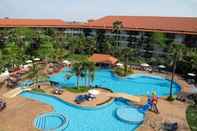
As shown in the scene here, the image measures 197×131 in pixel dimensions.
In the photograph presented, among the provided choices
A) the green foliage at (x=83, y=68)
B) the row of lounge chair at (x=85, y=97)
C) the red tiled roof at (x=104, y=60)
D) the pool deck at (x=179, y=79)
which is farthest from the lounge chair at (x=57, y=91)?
the pool deck at (x=179, y=79)

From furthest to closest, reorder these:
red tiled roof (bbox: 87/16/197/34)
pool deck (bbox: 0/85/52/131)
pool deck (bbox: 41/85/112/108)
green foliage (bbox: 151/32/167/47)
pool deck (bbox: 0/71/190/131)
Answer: red tiled roof (bbox: 87/16/197/34), green foliage (bbox: 151/32/167/47), pool deck (bbox: 41/85/112/108), pool deck (bbox: 0/71/190/131), pool deck (bbox: 0/85/52/131)

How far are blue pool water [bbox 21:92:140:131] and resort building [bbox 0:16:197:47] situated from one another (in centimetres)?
2389

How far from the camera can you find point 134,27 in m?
51.5

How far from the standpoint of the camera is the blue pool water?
71.7ft

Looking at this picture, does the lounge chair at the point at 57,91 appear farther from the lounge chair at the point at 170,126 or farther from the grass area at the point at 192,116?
the grass area at the point at 192,116

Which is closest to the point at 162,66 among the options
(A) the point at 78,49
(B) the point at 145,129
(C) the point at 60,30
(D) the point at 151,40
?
(D) the point at 151,40

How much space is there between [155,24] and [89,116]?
33.9 m

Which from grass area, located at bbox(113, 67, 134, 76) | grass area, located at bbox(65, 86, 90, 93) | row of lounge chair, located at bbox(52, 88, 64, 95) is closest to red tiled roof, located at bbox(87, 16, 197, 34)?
grass area, located at bbox(113, 67, 134, 76)

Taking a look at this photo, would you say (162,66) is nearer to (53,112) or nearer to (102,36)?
(102,36)

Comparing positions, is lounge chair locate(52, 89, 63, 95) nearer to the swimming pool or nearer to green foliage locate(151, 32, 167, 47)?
the swimming pool

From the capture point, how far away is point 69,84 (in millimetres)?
34906

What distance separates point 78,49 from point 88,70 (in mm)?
20626

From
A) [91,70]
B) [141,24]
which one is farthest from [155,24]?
[91,70]

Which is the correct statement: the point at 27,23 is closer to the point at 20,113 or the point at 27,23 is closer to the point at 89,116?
the point at 20,113
